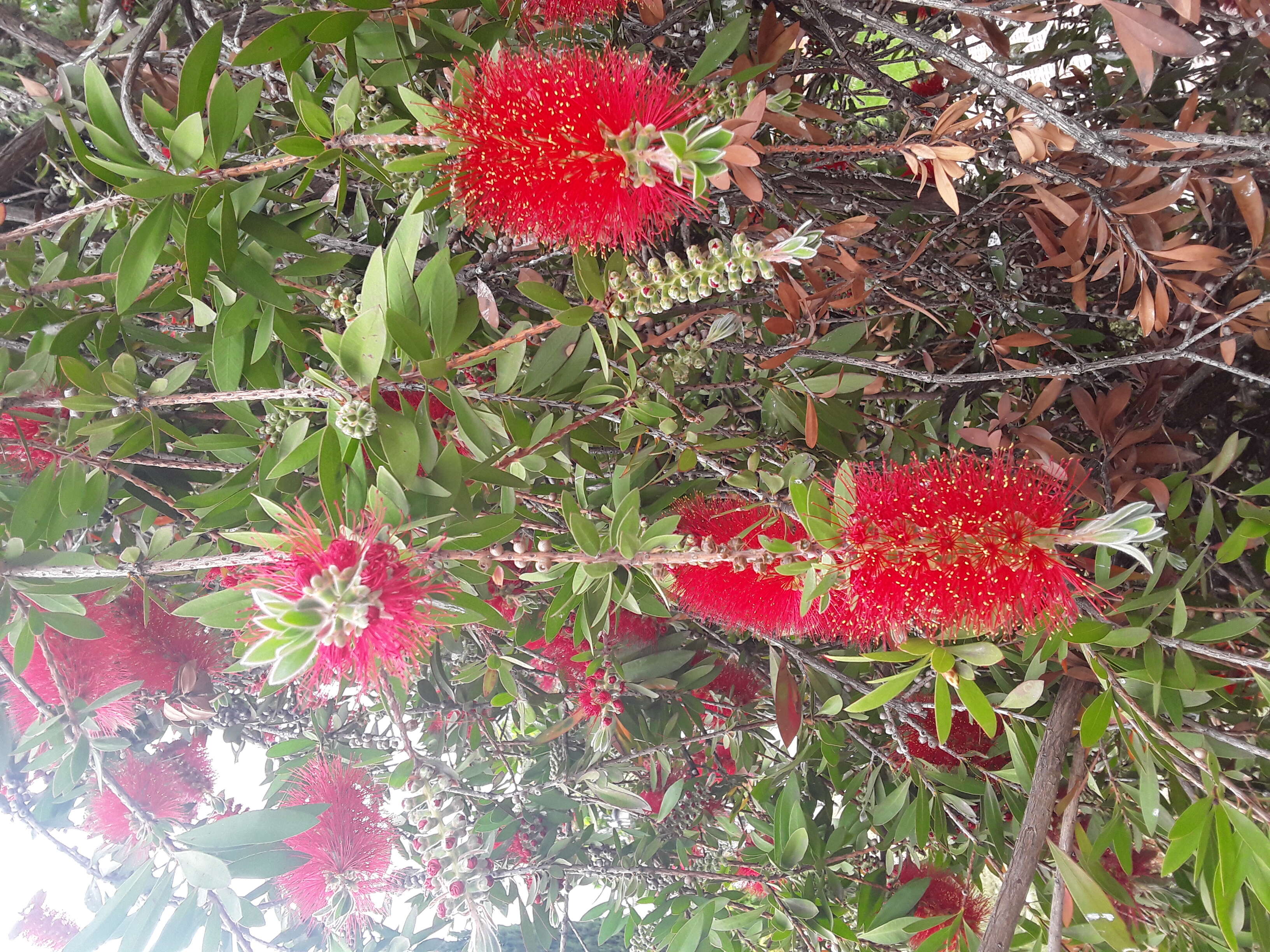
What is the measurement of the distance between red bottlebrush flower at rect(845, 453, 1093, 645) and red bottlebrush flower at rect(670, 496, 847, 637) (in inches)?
6.0

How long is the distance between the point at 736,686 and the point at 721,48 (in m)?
1.19

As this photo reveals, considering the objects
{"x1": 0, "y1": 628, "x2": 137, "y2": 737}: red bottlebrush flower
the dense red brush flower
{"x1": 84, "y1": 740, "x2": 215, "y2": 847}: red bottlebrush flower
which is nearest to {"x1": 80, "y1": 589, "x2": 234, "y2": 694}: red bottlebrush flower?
{"x1": 0, "y1": 628, "x2": 137, "y2": 737}: red bottlebrush flower

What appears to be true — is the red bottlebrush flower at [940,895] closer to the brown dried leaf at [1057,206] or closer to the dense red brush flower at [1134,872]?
the dense red brush flower at [1134,872]

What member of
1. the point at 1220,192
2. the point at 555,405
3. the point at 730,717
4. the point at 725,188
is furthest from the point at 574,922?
the point at 1220,192

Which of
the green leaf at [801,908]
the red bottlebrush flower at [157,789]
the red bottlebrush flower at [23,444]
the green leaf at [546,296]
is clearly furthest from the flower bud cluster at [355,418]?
the red bottlebrush flower at [157,789]

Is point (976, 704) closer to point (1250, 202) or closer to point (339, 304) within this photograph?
point (1250, 202)

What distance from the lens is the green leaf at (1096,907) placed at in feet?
2.66

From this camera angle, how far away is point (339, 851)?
1.30 metres

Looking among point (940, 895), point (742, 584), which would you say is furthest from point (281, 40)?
point (940, 895)

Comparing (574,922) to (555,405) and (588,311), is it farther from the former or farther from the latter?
(588,311)

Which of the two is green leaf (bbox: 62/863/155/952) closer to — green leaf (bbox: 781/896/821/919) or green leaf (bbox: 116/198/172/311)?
green leaf (bbox: 116/198/172/311)

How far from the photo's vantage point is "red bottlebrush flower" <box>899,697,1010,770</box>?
1.28 meters

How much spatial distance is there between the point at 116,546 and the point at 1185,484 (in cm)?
149

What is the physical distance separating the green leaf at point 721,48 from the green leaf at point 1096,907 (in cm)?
97
